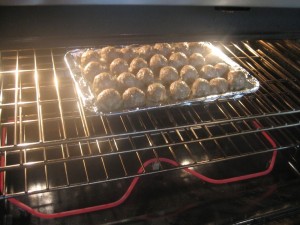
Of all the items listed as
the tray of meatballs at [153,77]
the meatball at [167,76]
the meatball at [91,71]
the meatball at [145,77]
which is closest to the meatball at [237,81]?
the tray of meatballs at [153,77]

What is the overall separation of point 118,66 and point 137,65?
3.4 inches

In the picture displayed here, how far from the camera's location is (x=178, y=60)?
1472 mm

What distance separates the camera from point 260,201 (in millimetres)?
1168

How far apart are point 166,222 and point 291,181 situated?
571 millimetres

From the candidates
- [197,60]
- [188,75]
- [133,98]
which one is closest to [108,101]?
[133,98]

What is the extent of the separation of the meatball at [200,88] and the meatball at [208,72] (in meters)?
0.09

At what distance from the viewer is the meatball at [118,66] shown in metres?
1.40

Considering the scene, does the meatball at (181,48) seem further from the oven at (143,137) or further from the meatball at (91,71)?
the meatball at (91,71)

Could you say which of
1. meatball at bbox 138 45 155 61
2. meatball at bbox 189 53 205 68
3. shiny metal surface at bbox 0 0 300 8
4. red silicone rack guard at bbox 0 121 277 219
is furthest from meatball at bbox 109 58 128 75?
shiny metal surface at bbox 0 0 300 8

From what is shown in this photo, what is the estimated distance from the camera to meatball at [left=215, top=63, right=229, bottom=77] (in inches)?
58.5

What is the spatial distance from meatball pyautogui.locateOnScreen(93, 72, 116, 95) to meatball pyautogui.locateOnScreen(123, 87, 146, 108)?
0.08 meters

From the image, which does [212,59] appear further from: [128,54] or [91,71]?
[91,71]

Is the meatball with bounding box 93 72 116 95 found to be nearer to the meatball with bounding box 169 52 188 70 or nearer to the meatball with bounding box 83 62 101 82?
the meatball with bounding box 83 62 101 82

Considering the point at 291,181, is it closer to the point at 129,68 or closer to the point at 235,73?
the point at 235,73
